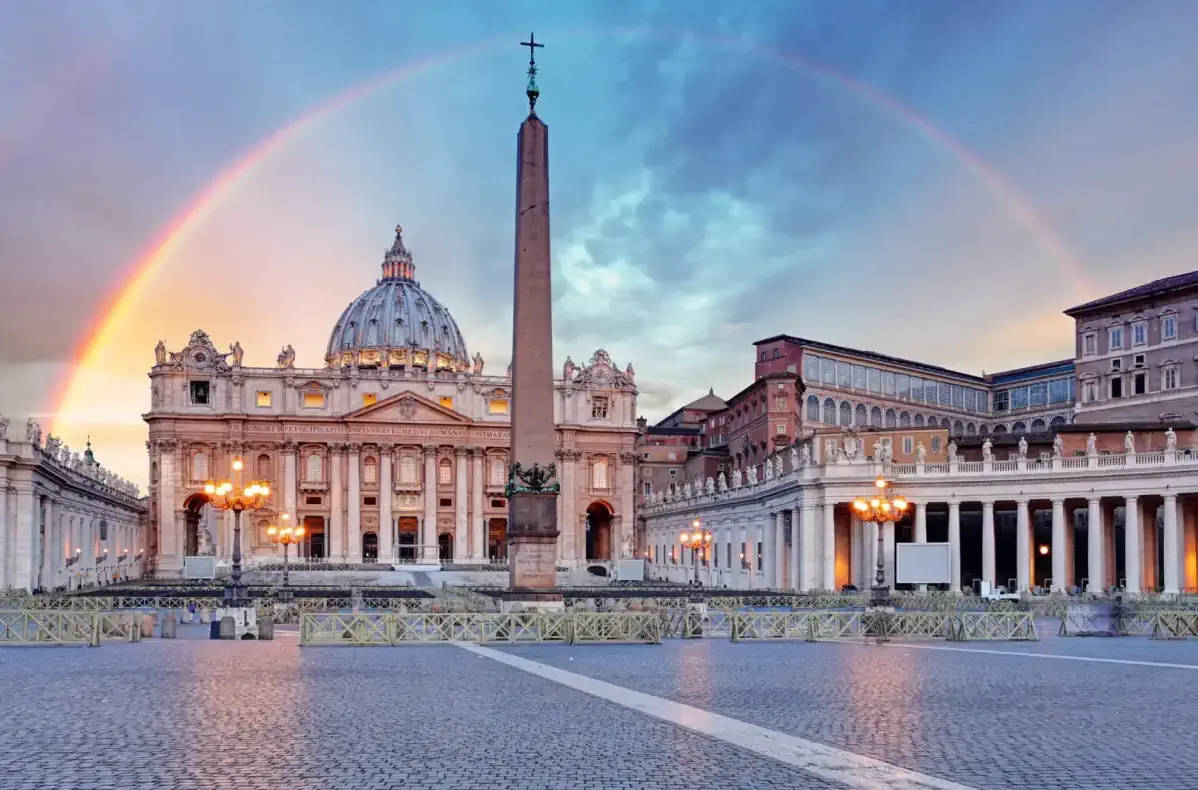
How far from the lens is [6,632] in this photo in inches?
1126

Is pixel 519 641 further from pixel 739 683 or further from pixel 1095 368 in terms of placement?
pixel 1095 368

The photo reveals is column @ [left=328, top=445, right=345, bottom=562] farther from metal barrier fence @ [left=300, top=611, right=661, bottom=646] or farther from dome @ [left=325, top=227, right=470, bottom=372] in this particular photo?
metal barrier fence @ [left=300, top=611, right=661, bottom=646]

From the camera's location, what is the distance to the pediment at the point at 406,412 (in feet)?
392

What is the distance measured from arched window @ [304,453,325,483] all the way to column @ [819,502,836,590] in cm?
6776

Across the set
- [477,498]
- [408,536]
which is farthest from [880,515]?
[408,536]

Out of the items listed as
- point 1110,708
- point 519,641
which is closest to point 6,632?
point 519,641

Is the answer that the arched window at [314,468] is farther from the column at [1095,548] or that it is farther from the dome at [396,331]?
the column at [1095,548]

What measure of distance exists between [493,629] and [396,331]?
13636 cm

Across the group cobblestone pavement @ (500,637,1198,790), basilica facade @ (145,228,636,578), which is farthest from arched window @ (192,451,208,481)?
cobblestone pavement @ (500,637,1198,790)

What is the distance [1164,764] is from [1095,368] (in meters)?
72.2

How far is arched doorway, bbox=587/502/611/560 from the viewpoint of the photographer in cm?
12938

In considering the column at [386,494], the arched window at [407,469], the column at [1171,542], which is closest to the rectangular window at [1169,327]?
the column at [1171,542]

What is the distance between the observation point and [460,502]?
122500 millimetres

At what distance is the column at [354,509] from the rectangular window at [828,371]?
143 ft
